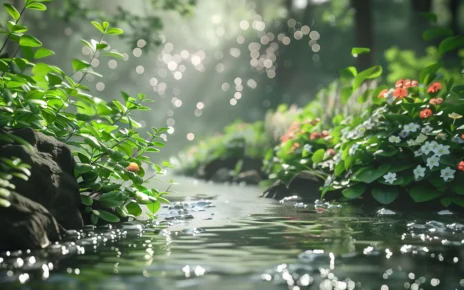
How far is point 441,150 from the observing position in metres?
6.43

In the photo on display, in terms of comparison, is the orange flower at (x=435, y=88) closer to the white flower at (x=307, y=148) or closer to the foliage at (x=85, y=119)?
the white flower at (x=307, y=148)

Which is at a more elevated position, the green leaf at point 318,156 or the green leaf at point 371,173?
the green leaf at point 318,156

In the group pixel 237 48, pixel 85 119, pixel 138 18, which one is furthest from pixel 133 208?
pixel 237 48

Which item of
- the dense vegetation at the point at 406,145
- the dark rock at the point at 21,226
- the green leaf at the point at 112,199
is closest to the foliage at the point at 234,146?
the dense vegetation at the point at 406,145

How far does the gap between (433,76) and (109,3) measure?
43.6 meters

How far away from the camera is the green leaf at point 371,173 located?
671cm

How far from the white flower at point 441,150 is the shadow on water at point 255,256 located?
89cm

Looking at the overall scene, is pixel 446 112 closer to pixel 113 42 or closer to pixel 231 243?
pixel 231 243

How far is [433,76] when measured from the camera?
23.7 feet

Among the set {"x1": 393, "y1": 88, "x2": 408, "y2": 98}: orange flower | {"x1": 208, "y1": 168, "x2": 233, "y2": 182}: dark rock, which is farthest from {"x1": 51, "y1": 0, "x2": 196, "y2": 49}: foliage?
{"x1": 393, "y1": 88, "x2": 408, "y2": 98}: orange flower

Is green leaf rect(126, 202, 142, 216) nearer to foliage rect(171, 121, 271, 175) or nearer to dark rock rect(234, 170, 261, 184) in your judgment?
foliage rect(171, 121, 271, 175)

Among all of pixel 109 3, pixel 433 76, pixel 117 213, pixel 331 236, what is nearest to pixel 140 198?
pixel 117 213

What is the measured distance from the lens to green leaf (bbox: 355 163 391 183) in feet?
22.0

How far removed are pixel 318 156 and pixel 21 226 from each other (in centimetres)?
466
